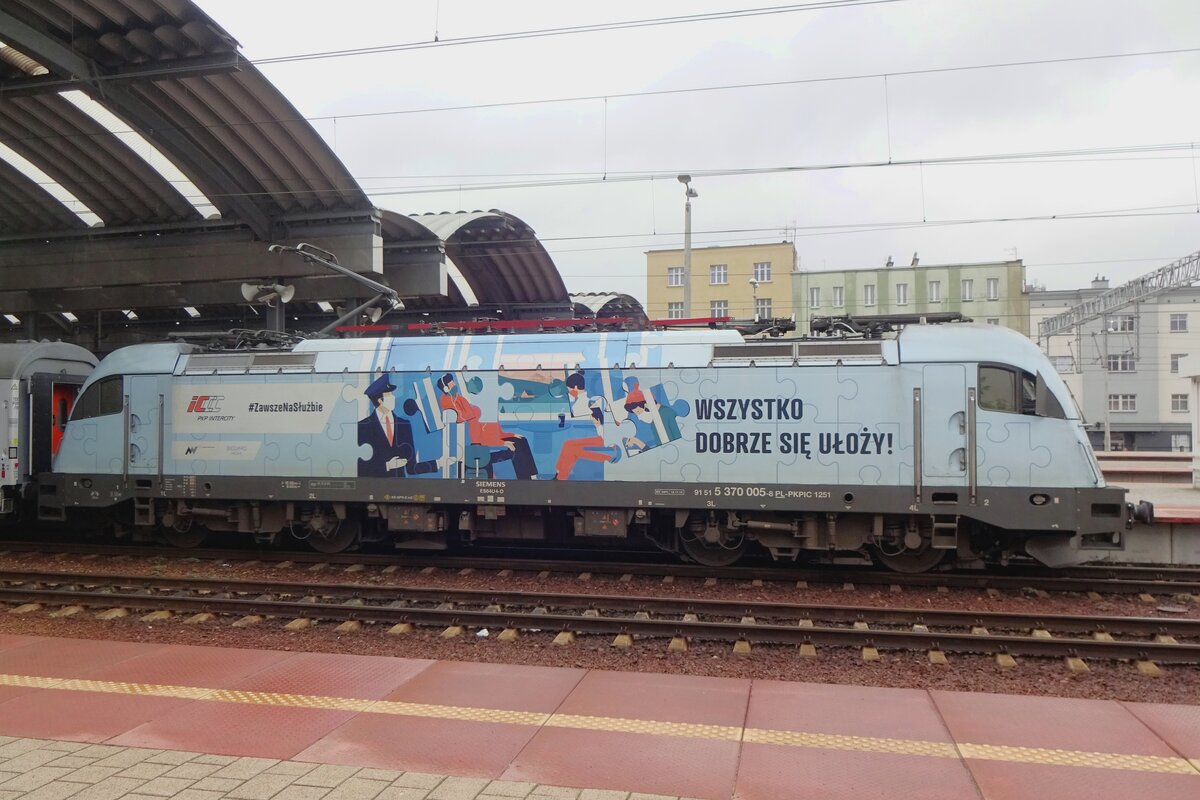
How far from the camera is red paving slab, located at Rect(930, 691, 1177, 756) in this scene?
543 centimetres

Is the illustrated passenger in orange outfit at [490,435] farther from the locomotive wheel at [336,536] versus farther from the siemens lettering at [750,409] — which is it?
the locomotive wheel at [336,536]

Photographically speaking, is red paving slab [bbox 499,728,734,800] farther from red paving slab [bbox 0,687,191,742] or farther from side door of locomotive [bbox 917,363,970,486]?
side door of locomotive [bbox 917,363,970,486]

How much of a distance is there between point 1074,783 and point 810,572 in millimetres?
6164

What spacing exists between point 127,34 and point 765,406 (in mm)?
13367

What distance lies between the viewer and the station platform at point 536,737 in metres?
4.72

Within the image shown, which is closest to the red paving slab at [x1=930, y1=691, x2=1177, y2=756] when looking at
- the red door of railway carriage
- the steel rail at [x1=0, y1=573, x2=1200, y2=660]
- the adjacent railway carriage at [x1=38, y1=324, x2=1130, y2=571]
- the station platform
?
the station platform

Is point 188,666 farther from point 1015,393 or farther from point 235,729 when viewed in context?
point 1015,393

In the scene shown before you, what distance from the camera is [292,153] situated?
18.7 meters

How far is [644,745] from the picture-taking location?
5363 mm

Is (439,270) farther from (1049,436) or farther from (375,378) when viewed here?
(1049,436)

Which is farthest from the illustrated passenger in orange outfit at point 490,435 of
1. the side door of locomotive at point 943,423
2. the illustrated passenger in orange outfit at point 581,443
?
the side door of locomotive at point 943,423

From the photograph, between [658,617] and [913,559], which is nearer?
[658,617]

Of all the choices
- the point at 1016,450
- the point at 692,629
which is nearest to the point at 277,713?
the point at 692,629

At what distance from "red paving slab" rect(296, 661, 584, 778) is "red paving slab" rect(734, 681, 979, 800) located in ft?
4.93
